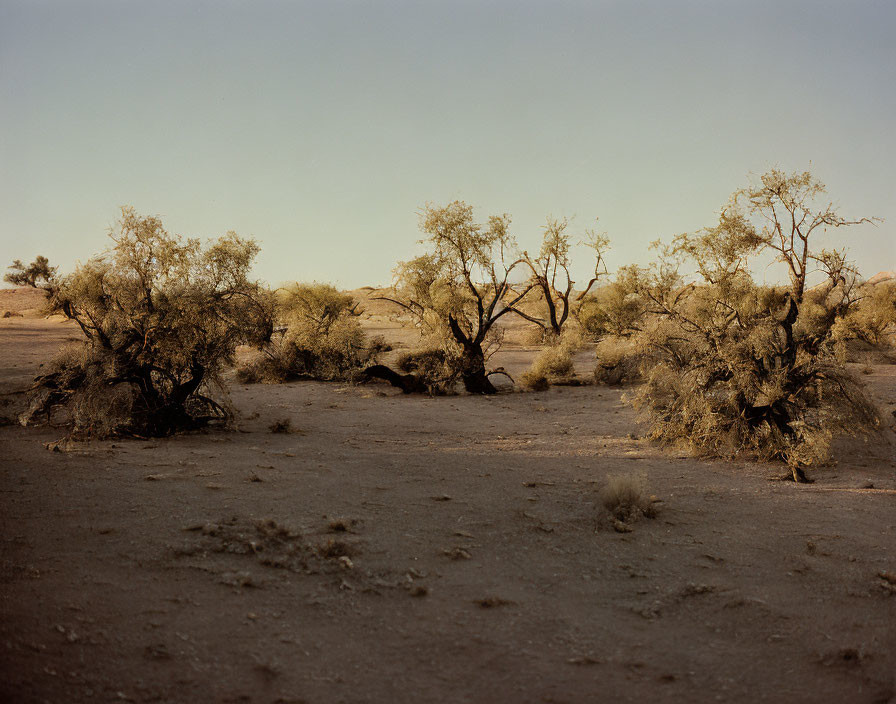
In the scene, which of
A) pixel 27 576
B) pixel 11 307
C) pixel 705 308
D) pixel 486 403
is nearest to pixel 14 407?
pixel 27 576

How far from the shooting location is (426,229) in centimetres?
1911

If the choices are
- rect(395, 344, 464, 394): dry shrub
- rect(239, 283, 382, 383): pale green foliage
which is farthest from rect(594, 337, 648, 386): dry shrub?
rect(239, 283, 382, 383): pale green foliage

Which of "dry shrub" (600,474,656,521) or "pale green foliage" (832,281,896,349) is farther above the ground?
"pale green foliage" (832,281,896,349)

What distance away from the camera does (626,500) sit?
22.6 feet

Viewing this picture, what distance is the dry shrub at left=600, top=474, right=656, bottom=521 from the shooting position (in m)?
6.77

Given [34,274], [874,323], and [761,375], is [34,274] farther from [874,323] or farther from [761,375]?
[874,323]

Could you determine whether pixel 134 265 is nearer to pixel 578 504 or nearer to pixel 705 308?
pixel 578 504

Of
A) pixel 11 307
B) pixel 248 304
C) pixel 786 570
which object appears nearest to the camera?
pixel 786 570

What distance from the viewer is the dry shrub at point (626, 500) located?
6.77 meters

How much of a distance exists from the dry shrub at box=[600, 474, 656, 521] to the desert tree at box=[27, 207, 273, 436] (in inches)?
273

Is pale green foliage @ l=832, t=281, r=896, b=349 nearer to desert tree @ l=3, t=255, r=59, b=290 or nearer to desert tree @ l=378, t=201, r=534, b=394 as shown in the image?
desert tree @ l=378, t=201, r=534, b=394

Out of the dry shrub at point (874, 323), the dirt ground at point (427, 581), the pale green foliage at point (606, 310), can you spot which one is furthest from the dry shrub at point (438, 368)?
the pale green foliage at point (606, 310)

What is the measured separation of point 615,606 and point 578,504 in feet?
8.13

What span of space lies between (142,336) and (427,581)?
735 centimetres
